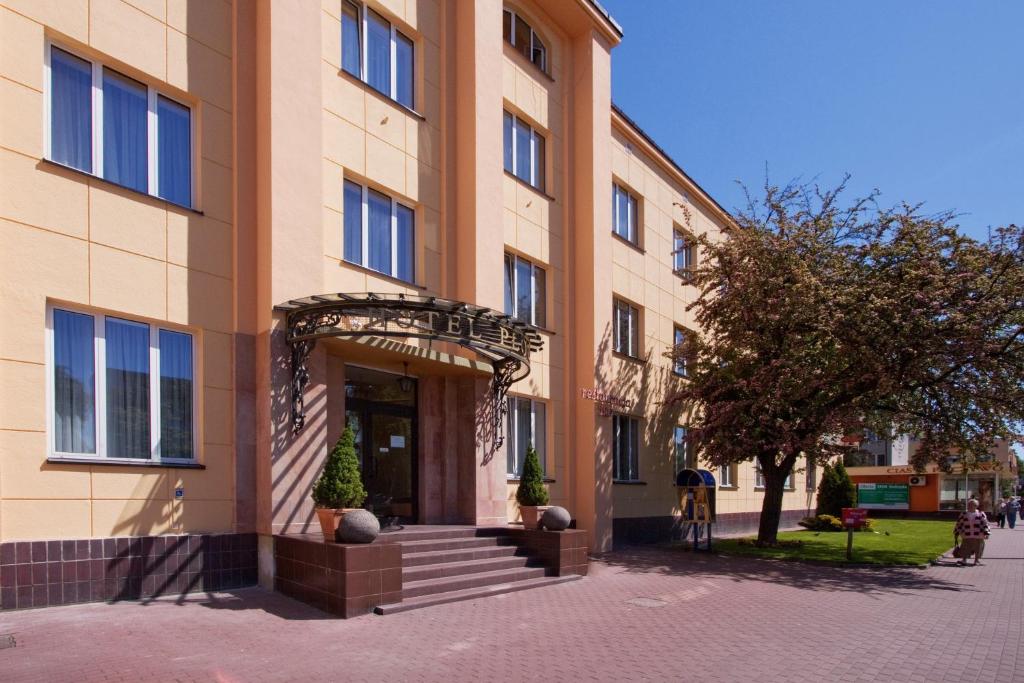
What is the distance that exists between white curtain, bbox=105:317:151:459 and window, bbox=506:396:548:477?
300 inches

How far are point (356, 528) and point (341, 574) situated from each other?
23.1 inches

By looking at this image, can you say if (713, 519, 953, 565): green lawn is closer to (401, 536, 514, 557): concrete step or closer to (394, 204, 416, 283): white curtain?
(401, 536, 514, 557): concrete step

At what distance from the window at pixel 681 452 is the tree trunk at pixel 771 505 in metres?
3.25

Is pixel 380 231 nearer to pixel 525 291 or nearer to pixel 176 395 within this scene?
pixel 525 291

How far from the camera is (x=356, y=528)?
9.58 m

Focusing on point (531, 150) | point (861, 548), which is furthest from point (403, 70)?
point (861, 548)

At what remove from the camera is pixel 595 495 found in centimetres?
1742

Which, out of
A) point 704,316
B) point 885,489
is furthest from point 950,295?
point 885,489

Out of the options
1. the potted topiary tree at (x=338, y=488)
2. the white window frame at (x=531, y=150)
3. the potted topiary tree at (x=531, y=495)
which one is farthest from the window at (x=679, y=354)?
the potted topiary tree at (x=338, y=488)

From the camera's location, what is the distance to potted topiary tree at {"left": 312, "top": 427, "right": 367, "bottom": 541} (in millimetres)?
9938

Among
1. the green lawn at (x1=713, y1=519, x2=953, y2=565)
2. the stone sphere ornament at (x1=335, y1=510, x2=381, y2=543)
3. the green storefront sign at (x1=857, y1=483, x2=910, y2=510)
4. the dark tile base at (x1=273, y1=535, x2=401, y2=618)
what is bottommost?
the green storefront sign at (x1=857, y1=483, x2=910, y2=510)

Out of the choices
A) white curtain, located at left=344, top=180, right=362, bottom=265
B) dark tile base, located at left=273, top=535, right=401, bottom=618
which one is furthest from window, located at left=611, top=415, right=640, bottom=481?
dark tile base, located at left=273, top=535, right=401, bottom=618

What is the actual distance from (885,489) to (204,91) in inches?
1700

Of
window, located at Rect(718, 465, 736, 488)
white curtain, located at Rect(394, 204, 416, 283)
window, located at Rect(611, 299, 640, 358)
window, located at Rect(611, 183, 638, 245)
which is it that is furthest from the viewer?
window, located at Rect(718, 465, 736, 488)
